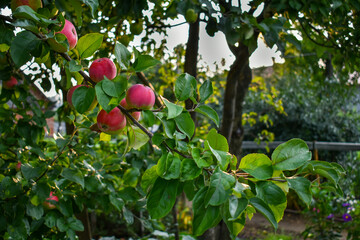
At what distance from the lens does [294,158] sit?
538 mm

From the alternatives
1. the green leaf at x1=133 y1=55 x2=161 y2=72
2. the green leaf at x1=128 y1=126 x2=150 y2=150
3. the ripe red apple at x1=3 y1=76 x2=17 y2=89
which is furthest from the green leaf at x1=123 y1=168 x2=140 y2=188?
the green leaf at x1=133 y1=55 x2=161 y2=72

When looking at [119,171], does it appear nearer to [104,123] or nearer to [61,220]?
[61,220]

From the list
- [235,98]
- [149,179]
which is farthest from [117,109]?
[235,98]

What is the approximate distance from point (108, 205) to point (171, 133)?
945mm

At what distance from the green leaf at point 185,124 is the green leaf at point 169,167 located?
0.05 m

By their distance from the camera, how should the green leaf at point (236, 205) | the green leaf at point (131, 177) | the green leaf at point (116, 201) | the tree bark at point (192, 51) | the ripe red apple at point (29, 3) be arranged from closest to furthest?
the green leaf at point (236, 205)
the ripe red apple at point (29, 3)
the green leaf at point (116, 201)
the green leaf at point (131, 177)
the tree bark at point (192, 51)

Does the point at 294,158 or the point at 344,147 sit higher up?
the point at 294,158

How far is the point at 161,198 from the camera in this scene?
0.53 meters

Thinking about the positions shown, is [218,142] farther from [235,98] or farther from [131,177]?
[235,98]

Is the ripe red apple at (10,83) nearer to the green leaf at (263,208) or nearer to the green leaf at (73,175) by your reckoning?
the green leaf at (73,175)

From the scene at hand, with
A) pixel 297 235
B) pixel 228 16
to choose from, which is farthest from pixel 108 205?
pixel 297 235

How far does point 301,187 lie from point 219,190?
14 centimetres

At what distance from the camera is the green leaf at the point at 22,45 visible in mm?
547

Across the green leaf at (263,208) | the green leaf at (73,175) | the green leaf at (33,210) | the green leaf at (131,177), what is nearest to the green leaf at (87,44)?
the green leaf at (263,208)
